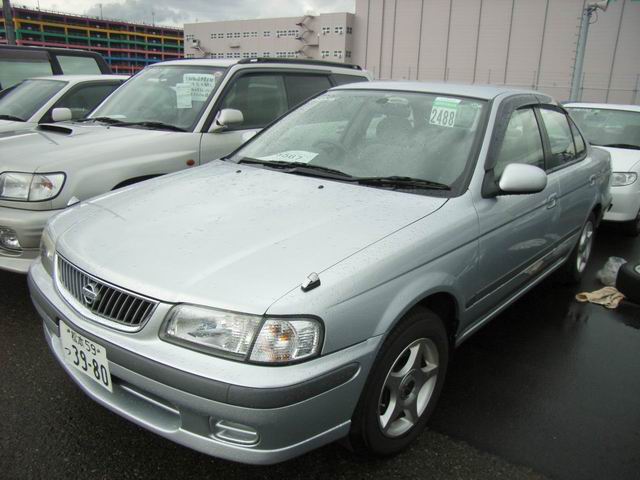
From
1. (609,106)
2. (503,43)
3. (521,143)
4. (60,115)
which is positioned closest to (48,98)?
(60,115)

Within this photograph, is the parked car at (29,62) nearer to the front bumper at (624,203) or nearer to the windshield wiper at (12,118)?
the windshield wiper at (12,118)

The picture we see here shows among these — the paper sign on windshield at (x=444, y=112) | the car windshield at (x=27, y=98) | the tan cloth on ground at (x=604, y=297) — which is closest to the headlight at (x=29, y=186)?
the paper sign on windshield at (x=444, y=112)

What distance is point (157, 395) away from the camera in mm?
1856

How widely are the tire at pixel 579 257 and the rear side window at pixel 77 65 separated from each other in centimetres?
830

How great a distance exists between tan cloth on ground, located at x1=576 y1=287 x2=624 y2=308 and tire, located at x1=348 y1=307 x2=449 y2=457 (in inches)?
93.2

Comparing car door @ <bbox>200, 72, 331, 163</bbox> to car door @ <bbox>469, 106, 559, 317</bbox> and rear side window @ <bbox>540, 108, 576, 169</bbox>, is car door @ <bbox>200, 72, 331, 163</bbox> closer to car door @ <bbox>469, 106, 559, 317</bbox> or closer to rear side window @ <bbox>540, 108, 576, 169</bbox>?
car door @ <bbox>469, 106, 559, 317</bbox>

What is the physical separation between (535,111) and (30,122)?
5.48 m

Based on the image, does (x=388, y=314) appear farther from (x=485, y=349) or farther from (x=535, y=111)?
(x=535, y=111)

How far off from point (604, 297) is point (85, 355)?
13.1ft

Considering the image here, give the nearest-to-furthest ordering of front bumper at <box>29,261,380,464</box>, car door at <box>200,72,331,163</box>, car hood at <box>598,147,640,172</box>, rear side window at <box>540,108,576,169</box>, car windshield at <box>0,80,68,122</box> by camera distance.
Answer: front bumper at <box>29,261,380,464</box> < rear side window at <box>540,108,576,169</box> < car door at <box>200,72,331,163</box> < car hood at <box>598,147,640,172</box> < car windshield at <box>0,80,68,122</box>

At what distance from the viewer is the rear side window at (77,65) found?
8664 millimetres

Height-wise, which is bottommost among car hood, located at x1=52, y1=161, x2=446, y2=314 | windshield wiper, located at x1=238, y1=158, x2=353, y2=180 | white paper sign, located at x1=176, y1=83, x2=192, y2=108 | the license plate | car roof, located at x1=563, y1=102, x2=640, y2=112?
the license plate

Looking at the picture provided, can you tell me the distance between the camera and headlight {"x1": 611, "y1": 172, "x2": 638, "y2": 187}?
5912 millimetres

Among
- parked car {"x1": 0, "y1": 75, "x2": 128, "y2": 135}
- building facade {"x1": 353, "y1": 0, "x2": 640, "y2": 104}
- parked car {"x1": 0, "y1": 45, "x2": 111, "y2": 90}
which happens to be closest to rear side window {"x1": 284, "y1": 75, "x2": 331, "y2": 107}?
parked car {"x1": 0, "y1": 75, "x2": 128, "y2": 135}
